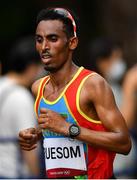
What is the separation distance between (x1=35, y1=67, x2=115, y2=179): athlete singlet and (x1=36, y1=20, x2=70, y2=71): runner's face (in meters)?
0.24

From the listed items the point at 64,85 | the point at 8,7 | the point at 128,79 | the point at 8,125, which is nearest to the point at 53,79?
the point at 64,85

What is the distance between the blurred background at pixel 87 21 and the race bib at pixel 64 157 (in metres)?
8.57

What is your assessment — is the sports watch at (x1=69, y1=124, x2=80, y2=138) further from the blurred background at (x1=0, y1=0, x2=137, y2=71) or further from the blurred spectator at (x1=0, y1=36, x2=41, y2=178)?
the blurred background at (x1=0, y1=0, x2=137, y2=71)

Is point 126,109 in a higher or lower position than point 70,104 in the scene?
lower

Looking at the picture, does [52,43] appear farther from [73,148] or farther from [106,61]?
[106,61]

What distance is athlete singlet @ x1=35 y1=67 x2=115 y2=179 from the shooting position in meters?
5.79

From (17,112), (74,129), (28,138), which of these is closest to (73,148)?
(74,129)

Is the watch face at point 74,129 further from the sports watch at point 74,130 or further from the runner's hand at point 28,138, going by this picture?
the runner's hand at point 28,138

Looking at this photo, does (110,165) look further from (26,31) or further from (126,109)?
(26,31)

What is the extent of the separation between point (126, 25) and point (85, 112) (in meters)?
9.35

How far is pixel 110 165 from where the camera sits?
5.90 m

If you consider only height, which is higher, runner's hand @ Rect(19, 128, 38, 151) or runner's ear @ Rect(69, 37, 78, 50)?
runner's ear @ Rect(69, 37, 78, 50)

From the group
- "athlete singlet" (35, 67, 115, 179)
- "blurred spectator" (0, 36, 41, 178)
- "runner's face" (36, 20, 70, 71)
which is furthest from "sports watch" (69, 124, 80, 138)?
"blurred spectator" (0, 36, 41, 178)

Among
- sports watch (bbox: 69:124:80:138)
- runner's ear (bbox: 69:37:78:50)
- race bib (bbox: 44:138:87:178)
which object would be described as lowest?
race bib (bbox: 44:138:87:178)
